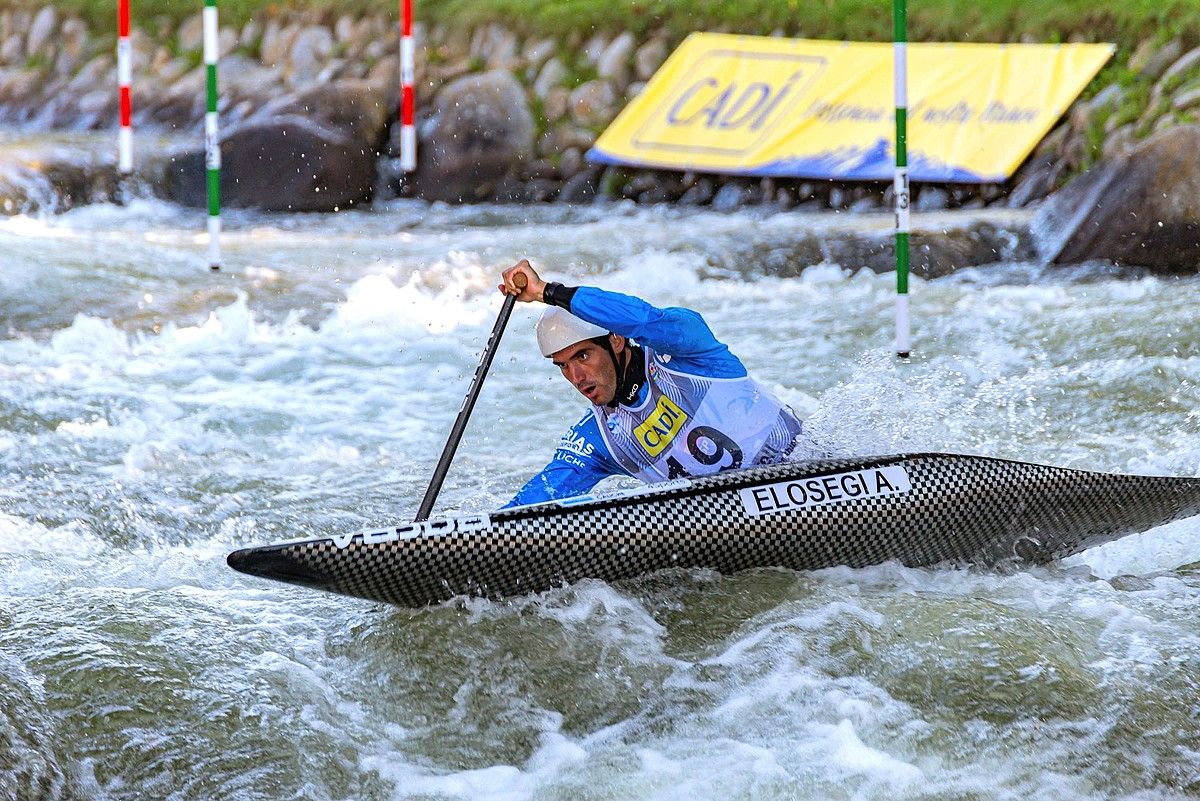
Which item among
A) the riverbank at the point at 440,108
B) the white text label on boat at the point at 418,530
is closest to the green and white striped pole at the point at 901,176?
the white text label on boat at the point at 418,530

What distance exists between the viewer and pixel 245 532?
13.6ft

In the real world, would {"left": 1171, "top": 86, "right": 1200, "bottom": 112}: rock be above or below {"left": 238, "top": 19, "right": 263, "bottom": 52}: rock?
above

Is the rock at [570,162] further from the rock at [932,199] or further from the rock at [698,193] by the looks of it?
the rock at [932,199]

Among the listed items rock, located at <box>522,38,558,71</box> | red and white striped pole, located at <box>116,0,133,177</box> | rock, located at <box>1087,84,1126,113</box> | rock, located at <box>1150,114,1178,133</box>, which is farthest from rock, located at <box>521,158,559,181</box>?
rock, located at <box>1150,114,1178,133</box>

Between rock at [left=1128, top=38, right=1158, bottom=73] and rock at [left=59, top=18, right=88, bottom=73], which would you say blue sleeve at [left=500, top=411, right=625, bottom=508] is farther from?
rock at [left=59, top=18, right=88, bottom=73]

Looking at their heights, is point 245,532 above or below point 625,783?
below

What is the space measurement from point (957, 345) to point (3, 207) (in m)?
5.82

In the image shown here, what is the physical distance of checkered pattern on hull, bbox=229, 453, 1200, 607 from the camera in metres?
3.13

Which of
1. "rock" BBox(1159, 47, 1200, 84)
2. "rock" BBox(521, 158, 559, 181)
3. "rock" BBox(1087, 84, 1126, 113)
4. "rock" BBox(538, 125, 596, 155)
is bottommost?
"rock" BBox(521, 158, 559, 181)

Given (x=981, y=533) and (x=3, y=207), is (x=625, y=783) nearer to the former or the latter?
(x=981, y=533)

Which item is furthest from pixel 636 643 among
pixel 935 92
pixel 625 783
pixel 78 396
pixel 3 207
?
pixel 3 207

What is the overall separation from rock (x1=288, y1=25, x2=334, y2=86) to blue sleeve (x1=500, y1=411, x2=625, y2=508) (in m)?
7.99

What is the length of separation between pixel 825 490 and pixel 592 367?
1.94ft

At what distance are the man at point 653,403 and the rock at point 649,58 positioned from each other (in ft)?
22.5
